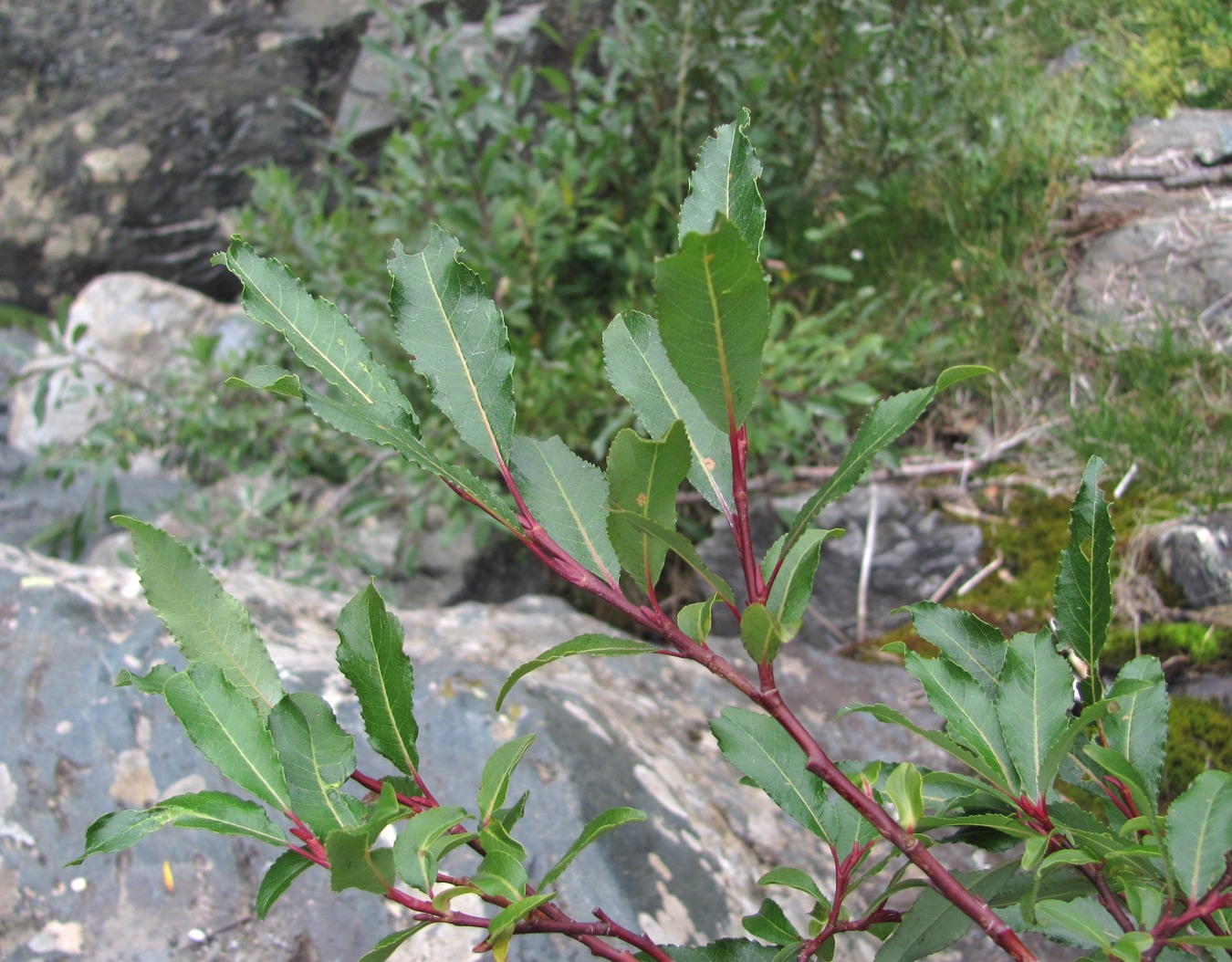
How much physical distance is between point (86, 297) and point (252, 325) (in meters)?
1.45

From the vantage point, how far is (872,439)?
2.14ft

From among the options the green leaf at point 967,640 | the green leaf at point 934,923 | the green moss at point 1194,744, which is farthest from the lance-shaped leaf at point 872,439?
the green moss at point 1194,744

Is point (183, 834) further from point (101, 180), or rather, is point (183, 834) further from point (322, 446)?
point (101, 180)

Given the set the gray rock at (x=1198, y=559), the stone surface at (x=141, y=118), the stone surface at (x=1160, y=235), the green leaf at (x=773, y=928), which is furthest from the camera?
the stone surface at (x=141, y=118)

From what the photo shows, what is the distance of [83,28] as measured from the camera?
513 cm

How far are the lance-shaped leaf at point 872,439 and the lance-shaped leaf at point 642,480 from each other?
0.30 feet

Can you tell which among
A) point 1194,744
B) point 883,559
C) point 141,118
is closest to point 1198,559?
point 1194,744

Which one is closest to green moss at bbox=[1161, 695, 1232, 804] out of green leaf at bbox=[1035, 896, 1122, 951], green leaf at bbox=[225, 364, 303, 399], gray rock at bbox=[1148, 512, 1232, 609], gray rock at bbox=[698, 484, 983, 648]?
gray rock at bbox=[1148, 512, 1232, 609]

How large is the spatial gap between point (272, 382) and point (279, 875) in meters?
0.38

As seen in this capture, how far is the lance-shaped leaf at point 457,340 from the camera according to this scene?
2.42 ft

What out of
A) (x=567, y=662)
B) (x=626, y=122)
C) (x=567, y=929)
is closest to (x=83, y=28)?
(x=626, y=122)

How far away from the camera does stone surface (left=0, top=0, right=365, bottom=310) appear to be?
5.16 meters

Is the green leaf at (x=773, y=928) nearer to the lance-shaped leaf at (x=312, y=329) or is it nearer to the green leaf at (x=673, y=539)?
the green leaf at (x=673, y=539)

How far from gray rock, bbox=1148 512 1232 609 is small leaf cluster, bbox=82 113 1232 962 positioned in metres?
1.42
